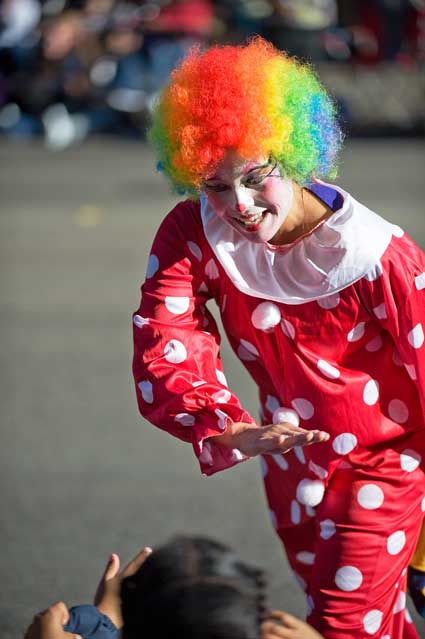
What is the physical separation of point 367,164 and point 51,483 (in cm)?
739

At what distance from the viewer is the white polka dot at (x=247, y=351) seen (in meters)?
2.94

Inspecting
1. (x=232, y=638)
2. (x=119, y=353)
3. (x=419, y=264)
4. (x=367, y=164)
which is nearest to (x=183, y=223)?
(x=419, y=264)

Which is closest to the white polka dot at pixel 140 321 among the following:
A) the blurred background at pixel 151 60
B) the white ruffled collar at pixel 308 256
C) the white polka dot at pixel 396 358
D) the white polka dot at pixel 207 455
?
the white ruffled collar at pixel 308 256

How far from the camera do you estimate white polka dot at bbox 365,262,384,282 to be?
8.88ft

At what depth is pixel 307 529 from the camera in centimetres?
309

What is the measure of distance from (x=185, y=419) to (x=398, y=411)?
50cm

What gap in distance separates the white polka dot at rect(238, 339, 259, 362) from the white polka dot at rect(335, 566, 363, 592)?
55 cm

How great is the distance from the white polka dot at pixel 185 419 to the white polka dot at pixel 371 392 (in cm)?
41

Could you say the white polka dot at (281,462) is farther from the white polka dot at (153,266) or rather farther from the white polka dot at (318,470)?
the white polka dot at (153,266)

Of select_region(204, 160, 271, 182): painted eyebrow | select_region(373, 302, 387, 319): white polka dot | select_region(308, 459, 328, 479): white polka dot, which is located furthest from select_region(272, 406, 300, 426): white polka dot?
select_region(204, 160, 271, 182): painted eyebrow

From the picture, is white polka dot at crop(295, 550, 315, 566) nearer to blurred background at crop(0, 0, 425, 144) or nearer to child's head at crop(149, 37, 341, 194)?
child's head at crop(149, 37, 341, 194)

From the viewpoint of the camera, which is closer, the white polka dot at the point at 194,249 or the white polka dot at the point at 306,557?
the white polka dot at the point at 194,249

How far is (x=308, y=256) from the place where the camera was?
9.30ft

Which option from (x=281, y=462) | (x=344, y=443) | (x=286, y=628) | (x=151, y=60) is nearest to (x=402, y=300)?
(x=344, y=443)
